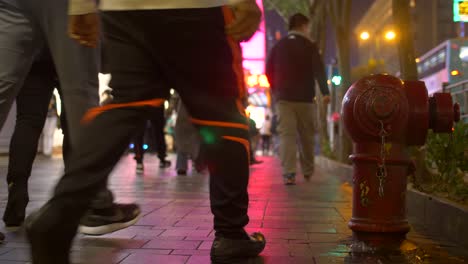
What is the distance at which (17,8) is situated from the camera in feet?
9.95

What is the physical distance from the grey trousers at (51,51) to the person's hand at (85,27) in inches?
15.6

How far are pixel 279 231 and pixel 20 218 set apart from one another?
168 cm

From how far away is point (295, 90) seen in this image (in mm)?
7316

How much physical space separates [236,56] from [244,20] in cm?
21

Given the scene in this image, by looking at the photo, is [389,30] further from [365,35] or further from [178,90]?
[178,90]

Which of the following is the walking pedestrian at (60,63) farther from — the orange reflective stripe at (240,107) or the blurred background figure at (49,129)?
the blurred background figure at (49,129)

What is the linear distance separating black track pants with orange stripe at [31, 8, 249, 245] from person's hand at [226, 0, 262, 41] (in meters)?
0.06

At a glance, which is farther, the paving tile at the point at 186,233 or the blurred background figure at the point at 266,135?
the blurred background figure at the point at 266,135

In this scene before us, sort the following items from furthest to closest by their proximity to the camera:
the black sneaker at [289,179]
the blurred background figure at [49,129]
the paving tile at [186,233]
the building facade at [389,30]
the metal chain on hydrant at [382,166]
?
the building facade at [389,30]
the blurred background figure at [49,129]
the black sneaker at [289,179]
the paving tile at [186,233]
the metal chain on hydrant at [382,166]

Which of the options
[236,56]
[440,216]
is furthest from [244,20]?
[440,216]

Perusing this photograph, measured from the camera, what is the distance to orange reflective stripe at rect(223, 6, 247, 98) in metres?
2.47

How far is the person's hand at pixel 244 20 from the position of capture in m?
2.32

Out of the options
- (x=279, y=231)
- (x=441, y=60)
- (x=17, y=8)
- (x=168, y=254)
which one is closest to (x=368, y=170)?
(x=279, y=231)

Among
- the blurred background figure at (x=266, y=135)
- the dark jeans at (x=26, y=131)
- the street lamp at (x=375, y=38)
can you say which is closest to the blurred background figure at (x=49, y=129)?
the dark jeans at (x=26, y=131)
